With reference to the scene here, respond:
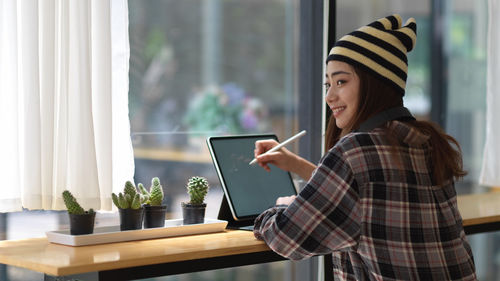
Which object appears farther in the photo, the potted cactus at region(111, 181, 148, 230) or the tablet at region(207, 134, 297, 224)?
the tablet at region(207, 134, 297, 224)

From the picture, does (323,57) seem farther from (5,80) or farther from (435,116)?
(5,80)

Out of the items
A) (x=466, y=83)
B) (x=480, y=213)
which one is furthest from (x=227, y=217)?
(x=466, y=83)

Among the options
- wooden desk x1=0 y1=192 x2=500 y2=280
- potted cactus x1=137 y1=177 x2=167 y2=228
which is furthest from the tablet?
potted cactus x1=137 y1=177 x2=167 y2=228

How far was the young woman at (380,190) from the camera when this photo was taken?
5.83 feet

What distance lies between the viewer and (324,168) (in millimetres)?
1799

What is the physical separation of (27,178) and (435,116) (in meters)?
2.50

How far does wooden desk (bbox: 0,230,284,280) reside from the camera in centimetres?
180

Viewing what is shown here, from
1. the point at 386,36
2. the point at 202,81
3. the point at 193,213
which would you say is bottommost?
the point at 193,213

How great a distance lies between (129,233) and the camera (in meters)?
2.16

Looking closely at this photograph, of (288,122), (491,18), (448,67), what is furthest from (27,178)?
(448,67)

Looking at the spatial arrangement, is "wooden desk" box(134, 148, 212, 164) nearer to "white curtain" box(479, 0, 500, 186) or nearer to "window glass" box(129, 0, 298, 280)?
"window glass" box(129, 0, 298, 280)

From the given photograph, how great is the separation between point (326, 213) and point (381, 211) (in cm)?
13

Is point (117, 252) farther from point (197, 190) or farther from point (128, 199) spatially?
point (197, 190)

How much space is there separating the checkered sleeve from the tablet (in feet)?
2.08
